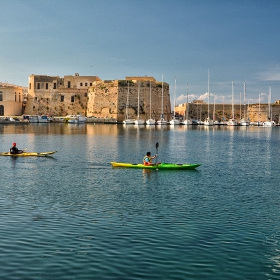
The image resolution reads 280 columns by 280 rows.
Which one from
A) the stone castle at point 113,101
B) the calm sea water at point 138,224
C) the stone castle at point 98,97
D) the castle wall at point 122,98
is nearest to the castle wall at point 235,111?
the stone castle at point 113,101

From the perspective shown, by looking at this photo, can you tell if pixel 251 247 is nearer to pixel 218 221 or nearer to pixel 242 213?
pixel 218 221

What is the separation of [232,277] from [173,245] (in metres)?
1.88

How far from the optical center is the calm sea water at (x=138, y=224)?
28.5 feet

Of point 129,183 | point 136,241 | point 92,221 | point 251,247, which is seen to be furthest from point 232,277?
point 129,183

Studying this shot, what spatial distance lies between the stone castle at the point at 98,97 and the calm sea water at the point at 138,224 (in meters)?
52.1

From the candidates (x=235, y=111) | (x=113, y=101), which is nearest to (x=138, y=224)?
(x=113, y=101)

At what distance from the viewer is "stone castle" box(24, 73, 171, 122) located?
241 ft

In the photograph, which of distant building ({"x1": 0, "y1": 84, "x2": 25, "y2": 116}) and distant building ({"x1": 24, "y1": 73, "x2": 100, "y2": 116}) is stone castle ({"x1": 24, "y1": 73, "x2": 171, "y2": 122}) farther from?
distant building ({"x1": 0, "y1": 84, "x2": 25, "y2": 116})

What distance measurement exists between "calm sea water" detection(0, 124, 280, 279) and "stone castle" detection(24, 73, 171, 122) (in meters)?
52.1

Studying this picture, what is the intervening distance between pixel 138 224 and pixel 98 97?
64.1 m

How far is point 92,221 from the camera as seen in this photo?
11750mm

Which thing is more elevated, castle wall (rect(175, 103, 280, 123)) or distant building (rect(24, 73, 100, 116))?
distant building (rect(24, 73, 100, 116))

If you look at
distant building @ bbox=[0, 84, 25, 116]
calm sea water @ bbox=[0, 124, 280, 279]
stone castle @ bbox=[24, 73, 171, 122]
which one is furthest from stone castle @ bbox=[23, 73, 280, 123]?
calm sea water @ bbox=[0, 124, 280, 279]

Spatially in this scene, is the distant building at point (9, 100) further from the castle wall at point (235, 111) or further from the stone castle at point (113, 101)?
the castle wall at point (235, 111)
